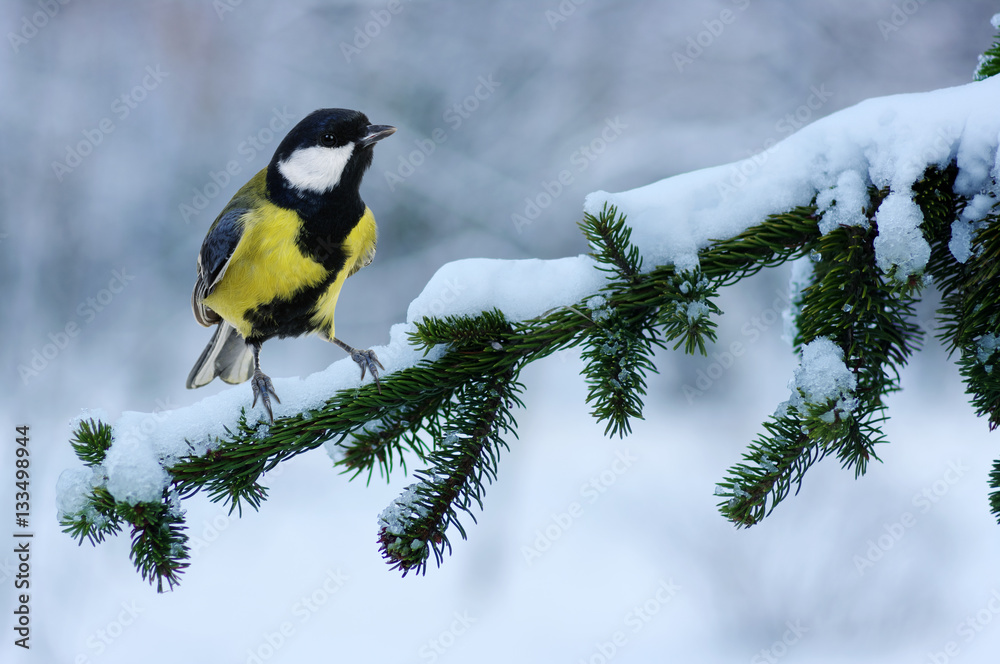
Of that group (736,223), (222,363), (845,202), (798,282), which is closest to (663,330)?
(736,223)

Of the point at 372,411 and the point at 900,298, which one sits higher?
the point at 900,298

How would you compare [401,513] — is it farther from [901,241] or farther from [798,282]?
[798,282]

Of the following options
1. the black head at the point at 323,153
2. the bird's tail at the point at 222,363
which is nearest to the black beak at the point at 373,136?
the black head at the point at 323,153

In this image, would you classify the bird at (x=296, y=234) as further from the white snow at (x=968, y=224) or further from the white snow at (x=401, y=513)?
the white snow at (x=968, y=224)

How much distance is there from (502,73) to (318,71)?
1.24 meters

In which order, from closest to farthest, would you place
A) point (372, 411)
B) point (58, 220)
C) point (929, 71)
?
point (372, 411)
point (58, 220)
point (929, 71)

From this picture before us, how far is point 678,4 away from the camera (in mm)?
4422

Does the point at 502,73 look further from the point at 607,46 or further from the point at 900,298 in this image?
the point at 900,298

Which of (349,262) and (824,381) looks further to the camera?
(349,262)

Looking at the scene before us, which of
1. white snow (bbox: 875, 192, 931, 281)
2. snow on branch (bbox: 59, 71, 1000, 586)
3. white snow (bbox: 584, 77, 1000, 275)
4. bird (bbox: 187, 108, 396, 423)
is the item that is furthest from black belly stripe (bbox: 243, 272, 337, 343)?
white snow (bbox: 875, 192, 931, 281)

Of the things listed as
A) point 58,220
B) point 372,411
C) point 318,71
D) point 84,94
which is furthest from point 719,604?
point 84,94

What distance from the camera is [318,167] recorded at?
1.75m

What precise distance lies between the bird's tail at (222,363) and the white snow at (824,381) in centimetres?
179

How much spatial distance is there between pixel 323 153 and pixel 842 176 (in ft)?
4.07
